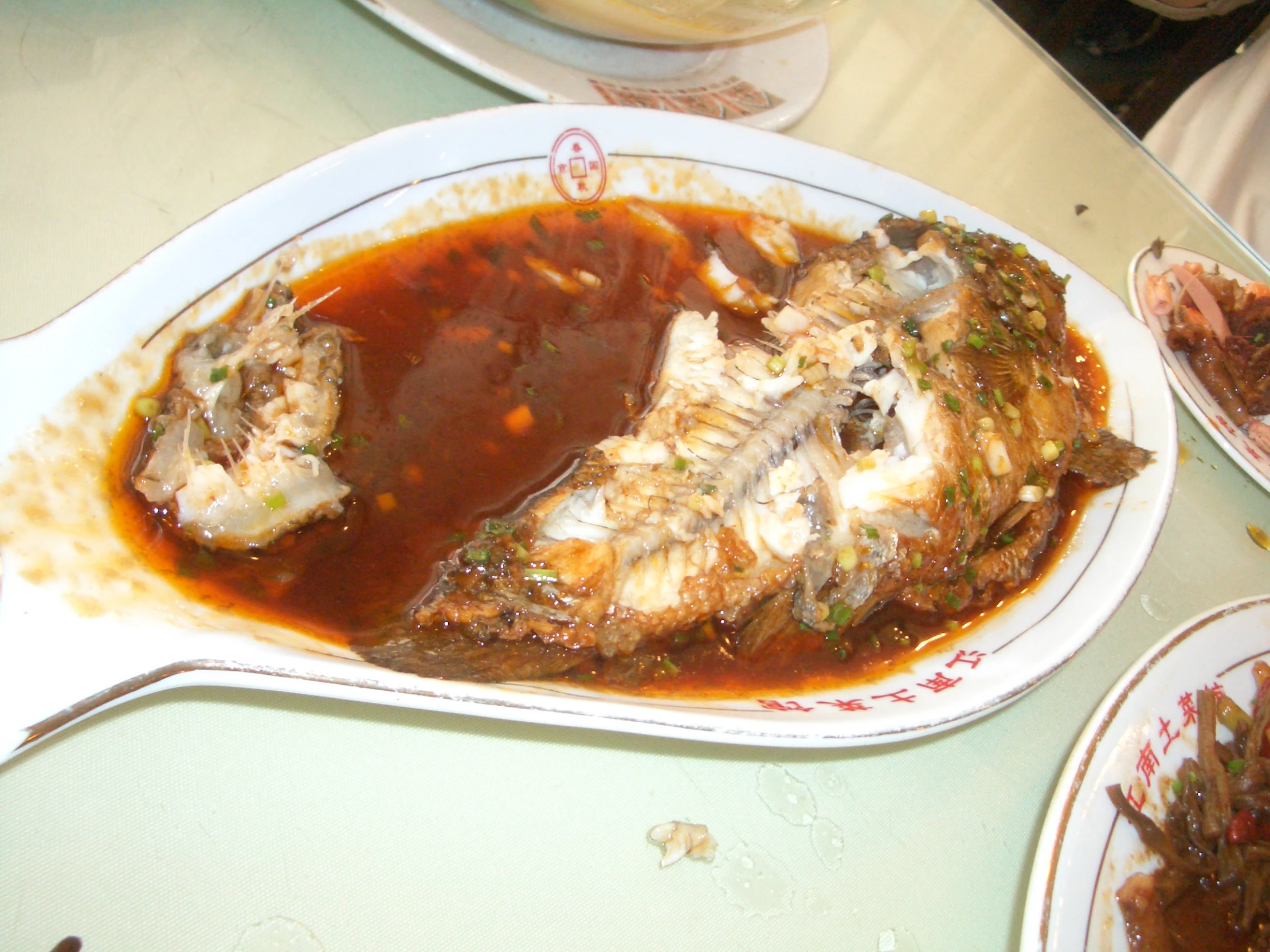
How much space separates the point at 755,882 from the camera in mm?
2117

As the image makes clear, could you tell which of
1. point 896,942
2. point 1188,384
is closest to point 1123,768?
point 896,942

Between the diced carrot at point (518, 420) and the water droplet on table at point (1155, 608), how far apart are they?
7.90 ft

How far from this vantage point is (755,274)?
308 centimetres

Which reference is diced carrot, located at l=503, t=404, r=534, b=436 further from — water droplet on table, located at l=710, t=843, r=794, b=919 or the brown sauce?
water droplet on table, located at l=710, t=843, r=794, b=919

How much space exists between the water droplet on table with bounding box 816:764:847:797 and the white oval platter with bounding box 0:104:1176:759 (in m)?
0.28

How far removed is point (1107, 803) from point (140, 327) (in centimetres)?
287

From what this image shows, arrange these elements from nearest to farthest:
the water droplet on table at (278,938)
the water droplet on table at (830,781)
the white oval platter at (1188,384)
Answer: the water droplet on table at (278,938)
the water droplet on table at (830,781)
the white oval platter at (1188,384)

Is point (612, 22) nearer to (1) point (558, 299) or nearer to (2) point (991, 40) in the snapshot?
(1) point (558, 299)

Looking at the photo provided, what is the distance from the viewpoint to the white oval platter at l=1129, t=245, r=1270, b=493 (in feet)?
10.8

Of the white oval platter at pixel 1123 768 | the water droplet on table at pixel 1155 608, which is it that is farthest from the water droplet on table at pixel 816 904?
the water droplet on table at pixel 1155 608

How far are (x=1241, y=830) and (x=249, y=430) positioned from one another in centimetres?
305

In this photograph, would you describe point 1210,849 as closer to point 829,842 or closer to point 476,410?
point 829,842

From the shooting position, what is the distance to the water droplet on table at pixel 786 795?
2.25 metres

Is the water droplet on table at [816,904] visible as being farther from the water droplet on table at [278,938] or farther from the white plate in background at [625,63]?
the white plate in background at [625,63]
